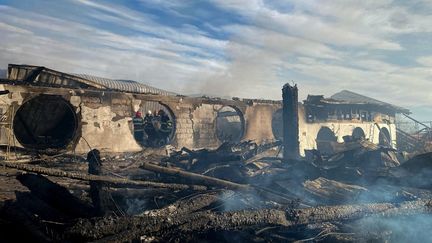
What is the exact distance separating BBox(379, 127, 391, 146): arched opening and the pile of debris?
65.2 ft

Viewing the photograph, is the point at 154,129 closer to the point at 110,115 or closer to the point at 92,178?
the point at 110,115

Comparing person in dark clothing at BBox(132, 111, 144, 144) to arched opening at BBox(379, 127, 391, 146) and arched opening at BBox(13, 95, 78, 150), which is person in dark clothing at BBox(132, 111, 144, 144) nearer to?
arched opening at BBox(13, 95, 78, 150)

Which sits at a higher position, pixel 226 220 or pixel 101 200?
pixel 101 200

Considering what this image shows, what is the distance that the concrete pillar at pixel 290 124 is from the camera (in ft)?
39.0

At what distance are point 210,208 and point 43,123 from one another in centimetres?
1467

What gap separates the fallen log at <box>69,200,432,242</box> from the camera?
3.66 meters

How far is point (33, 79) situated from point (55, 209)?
12624mm

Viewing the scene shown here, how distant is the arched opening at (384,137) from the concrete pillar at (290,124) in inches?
690

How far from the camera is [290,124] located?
12.2 m

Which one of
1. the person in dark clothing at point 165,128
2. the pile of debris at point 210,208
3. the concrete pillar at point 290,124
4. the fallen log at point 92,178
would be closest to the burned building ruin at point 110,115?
the person in dark clothing at point 165,128

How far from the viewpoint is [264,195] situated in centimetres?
614

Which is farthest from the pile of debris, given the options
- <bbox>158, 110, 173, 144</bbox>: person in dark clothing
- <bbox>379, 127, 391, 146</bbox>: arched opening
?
<bbox>379, 127, 391, 146</bbox>: arched opening

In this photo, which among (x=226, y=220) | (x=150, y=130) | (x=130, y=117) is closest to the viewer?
(x=226, y=220)

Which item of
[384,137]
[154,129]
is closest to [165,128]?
[154,129]
